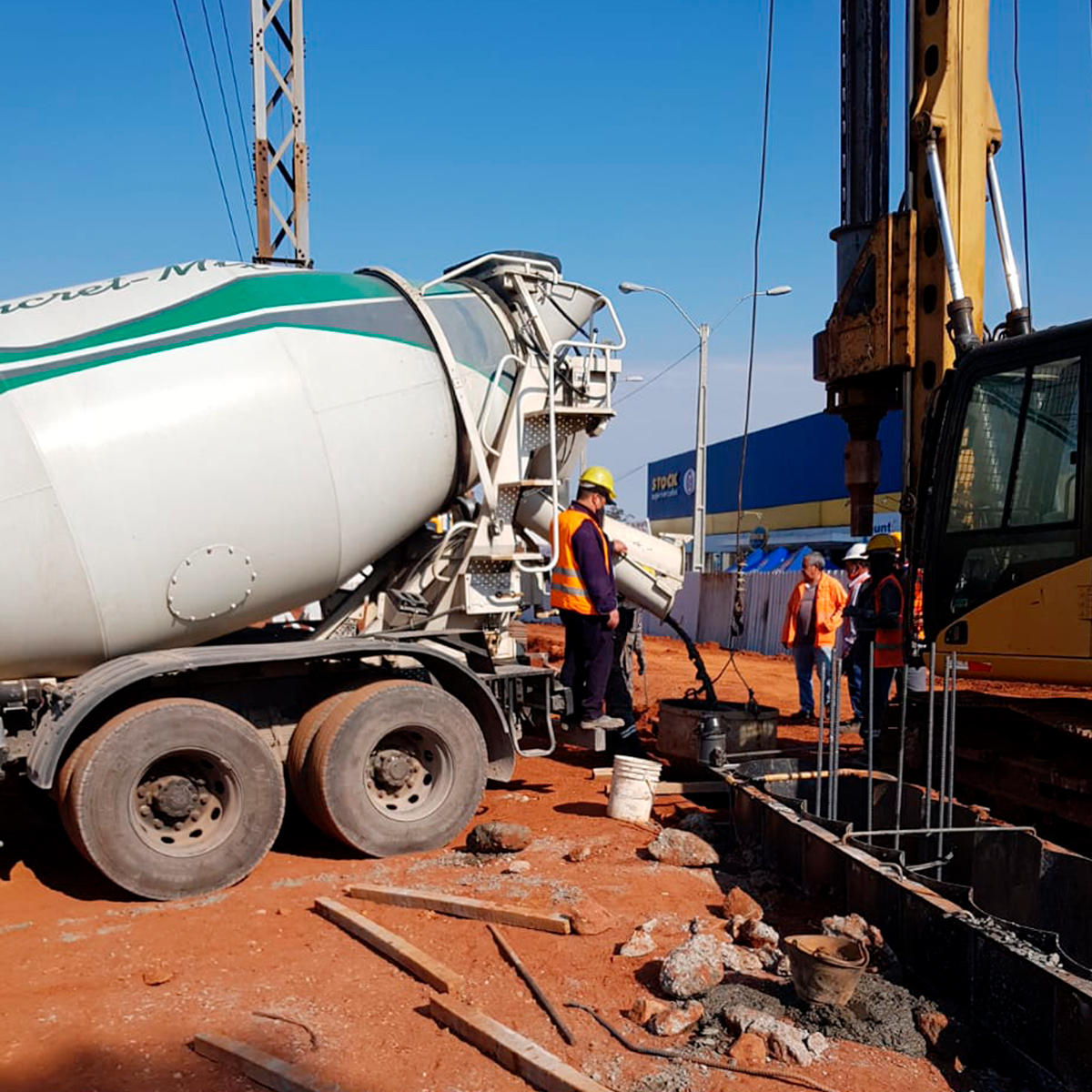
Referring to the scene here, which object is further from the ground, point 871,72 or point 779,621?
point 871,72

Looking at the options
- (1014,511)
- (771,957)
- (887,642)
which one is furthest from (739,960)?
(887,642)

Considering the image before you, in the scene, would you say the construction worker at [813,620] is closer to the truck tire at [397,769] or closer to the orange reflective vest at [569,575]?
the orange reflective vest at [569,575]

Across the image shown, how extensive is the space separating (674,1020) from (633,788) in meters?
3.20

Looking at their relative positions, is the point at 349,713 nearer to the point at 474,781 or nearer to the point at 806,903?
the point at 474,781

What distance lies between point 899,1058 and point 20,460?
485cm

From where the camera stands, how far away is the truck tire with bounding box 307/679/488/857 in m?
6.55

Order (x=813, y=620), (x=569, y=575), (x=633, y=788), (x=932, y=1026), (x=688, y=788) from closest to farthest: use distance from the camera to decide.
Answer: (x=932, y=1026)
(x=633, y=788)
(x=688, y=788)
(x=569, y=575)
(x=813, y=620)

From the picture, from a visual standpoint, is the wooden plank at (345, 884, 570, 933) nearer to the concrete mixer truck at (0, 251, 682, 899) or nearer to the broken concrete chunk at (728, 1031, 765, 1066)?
the concrete mixer truck at (0, 251, 682, 899)

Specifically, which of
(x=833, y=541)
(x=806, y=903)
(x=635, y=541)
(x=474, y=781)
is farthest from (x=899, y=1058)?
(x=833, y=541)

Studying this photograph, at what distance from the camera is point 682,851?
6.52m

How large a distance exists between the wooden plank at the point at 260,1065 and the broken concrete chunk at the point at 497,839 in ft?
8.74

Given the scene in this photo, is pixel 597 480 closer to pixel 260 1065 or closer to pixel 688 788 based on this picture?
pixel 688 788

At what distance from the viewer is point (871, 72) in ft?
28.0

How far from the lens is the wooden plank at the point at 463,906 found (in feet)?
17.6
